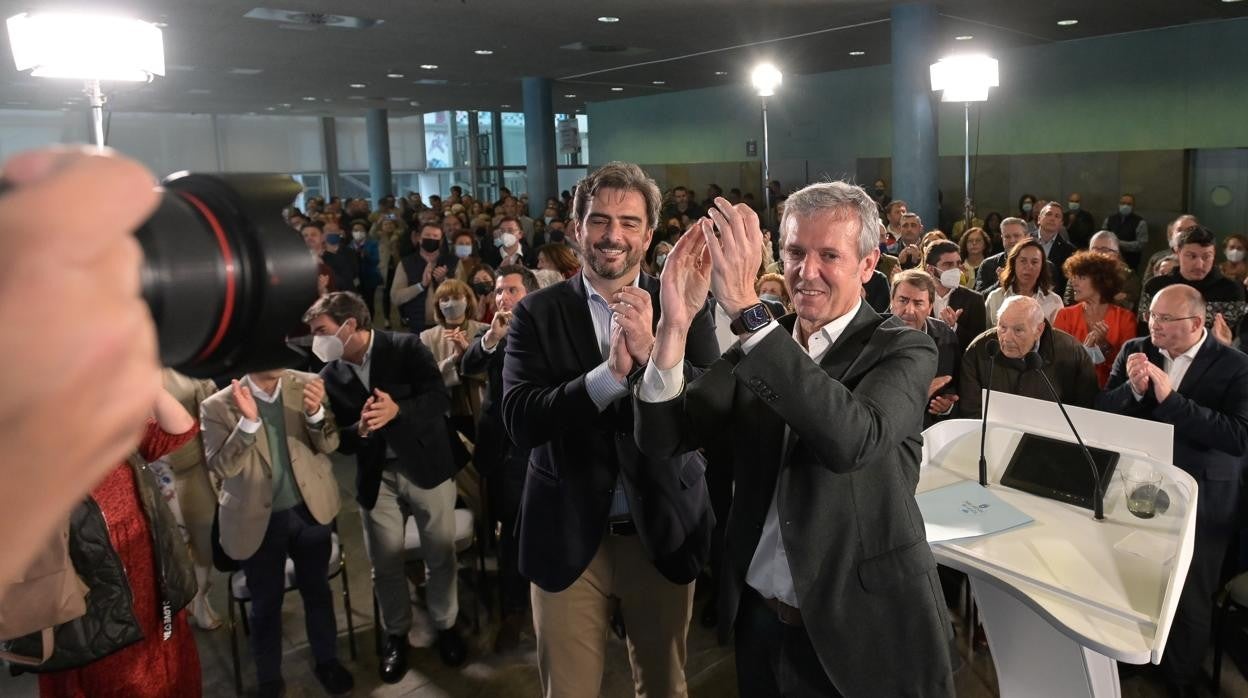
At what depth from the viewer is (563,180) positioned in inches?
856

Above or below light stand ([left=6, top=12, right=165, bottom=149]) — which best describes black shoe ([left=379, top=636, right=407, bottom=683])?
below

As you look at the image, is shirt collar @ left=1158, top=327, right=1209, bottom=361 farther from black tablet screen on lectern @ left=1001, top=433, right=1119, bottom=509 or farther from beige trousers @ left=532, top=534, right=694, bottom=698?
beige trousers @ left=532, top=534, right=694, bottom=698

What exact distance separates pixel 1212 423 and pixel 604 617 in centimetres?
212

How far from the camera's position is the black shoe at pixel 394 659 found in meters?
3.44

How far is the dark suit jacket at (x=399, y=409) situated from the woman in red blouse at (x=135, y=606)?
2.99 feet

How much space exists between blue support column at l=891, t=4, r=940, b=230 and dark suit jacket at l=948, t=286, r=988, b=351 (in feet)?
15.1

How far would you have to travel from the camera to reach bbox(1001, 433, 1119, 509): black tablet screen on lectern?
2375 mm

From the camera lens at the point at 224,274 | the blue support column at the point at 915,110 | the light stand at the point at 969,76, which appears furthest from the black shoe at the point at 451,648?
the blue support column at the point at 915,110

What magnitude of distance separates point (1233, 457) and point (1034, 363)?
48.5 inches

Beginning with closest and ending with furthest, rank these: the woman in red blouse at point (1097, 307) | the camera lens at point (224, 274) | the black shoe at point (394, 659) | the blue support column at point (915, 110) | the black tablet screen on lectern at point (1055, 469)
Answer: the camera lens at point (224, 274)
the black tablet screen on lectern at point (1055, 469)
the black shoe at point (394, 659)
the woman in red blouse at point (1097, 307)
the blue support column at point (915, 110)

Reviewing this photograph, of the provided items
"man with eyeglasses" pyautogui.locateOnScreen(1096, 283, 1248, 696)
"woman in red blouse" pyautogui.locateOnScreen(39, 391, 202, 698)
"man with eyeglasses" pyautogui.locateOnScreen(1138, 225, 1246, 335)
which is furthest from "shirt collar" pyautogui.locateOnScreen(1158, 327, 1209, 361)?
"woman in red blouse" pyautogui.locateOnScreen(39, 391, 202, 698)

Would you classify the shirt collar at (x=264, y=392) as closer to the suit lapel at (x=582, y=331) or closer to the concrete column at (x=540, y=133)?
the suit lapel at (x=582, y=331)

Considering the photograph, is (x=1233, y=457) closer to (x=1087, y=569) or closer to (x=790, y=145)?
(x=1087, y=569)

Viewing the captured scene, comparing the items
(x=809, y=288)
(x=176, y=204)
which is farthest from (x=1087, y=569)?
(x=176, y=204)
